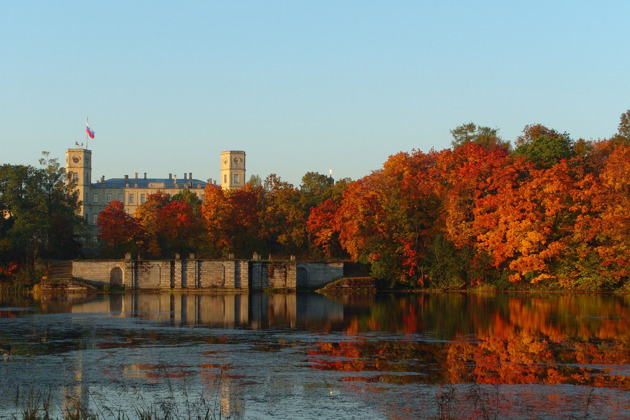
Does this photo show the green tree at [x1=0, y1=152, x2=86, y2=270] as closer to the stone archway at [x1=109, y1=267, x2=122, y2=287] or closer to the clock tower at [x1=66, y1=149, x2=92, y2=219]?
the stone archway at [x1=109, y1=267, x2=122, y2=287]

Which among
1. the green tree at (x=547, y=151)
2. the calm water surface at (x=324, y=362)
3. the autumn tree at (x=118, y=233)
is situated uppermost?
the green tree at (x=547, y=151)

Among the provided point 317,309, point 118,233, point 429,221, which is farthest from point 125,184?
point 317,309

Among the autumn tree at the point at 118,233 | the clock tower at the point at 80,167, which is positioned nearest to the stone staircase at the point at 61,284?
the autumn tree at the point at 118,233

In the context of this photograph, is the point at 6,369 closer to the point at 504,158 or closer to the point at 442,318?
the point at 442,318

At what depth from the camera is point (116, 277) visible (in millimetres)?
71125

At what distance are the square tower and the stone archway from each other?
89877 mm

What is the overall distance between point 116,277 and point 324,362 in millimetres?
49483

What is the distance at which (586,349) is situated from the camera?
2717 cm

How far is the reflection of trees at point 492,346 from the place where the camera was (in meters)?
22.3

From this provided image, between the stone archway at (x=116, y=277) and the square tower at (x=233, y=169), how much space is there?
295 feet

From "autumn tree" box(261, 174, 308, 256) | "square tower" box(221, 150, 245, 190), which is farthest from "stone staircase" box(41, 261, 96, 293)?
"square tower" box(221, 150, 245, 190)

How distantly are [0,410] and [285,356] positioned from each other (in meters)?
10.4

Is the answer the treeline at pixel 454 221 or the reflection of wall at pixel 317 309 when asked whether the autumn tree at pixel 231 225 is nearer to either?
the treeline at pixel 454 221

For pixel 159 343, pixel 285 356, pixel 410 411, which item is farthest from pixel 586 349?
pixel 159 343
